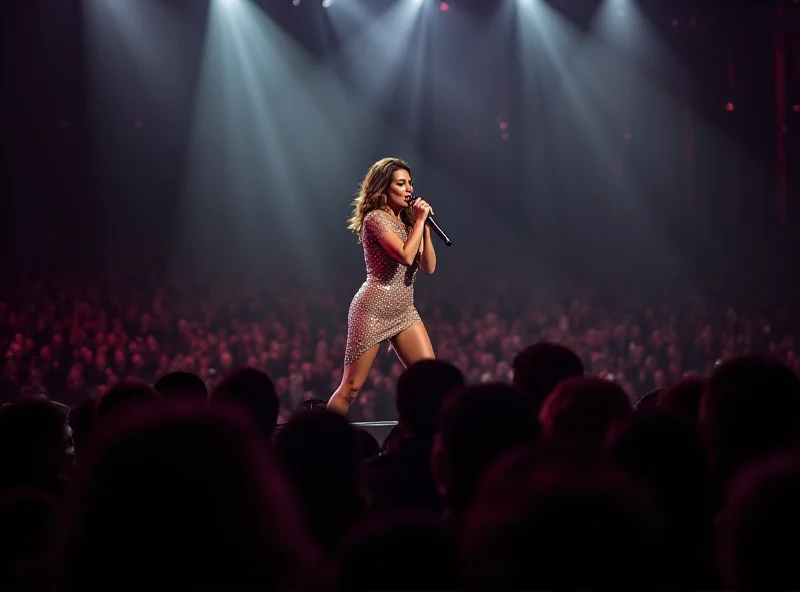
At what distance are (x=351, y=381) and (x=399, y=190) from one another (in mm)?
1163

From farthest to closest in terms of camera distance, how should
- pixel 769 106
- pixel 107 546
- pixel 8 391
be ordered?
pixel 769 106, pixel 8 391, pixel 107 546

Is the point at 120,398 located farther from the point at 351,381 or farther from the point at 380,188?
the point at 380,188

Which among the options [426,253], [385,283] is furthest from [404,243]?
[385,283]

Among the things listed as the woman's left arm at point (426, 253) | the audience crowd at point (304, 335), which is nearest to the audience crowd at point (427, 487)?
the woman's left arm at point (426, 253)

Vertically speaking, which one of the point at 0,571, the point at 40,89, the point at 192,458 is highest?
the point at 40,89

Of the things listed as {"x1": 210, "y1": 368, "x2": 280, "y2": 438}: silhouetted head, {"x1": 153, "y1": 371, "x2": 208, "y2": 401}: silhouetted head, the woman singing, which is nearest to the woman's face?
the woman singing

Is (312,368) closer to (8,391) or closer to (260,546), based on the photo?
(8,391)

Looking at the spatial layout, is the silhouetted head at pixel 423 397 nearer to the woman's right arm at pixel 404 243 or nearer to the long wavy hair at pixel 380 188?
the woman's right arm at pixel 404 243

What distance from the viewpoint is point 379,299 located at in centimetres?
555

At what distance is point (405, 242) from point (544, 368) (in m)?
2.06

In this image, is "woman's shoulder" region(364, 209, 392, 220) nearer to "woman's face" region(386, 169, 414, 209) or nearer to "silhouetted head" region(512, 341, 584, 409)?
"woman's face" region(386, 169, 414, 209)

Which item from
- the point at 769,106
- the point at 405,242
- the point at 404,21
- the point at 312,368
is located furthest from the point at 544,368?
the point at 769,106

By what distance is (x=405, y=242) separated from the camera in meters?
5.46

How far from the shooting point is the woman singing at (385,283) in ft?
18.0
